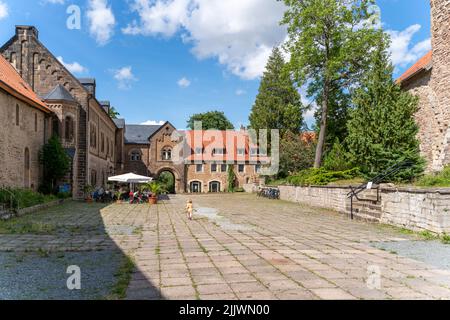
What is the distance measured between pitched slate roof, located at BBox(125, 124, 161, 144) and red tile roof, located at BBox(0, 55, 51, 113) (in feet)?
86.0

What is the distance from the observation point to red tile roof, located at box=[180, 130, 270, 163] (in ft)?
171

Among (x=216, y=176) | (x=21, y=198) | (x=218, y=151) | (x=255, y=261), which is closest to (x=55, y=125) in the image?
(x=21, y=198)

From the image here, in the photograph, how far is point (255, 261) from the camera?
6.48 meters

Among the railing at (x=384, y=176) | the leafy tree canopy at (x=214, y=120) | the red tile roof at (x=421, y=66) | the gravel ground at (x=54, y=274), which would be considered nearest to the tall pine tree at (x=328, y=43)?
the red tile roof at (x=421, y=66)

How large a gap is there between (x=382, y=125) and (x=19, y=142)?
1925 centimetres

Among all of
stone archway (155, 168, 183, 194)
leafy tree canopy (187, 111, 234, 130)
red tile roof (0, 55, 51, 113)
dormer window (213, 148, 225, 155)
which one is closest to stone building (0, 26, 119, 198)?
red tile roof (0, 55, 51, 113)

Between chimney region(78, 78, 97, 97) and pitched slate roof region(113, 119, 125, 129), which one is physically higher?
chimney region(78, 78, 97, 97)

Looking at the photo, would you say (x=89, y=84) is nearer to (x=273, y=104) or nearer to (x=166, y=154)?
(x=166, y=154)

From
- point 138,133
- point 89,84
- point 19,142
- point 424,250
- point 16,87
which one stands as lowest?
point 424,250

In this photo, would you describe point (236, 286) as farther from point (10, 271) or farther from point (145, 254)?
point (10, 271)

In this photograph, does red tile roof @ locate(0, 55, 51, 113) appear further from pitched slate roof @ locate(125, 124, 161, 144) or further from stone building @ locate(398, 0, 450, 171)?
pitched slate roof @ locate(125, 124, 161, 144)

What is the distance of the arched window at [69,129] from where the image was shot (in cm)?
2747

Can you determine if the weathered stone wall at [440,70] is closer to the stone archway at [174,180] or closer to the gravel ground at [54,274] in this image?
the gravel ground at [54,274]

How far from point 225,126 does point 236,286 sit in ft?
202
